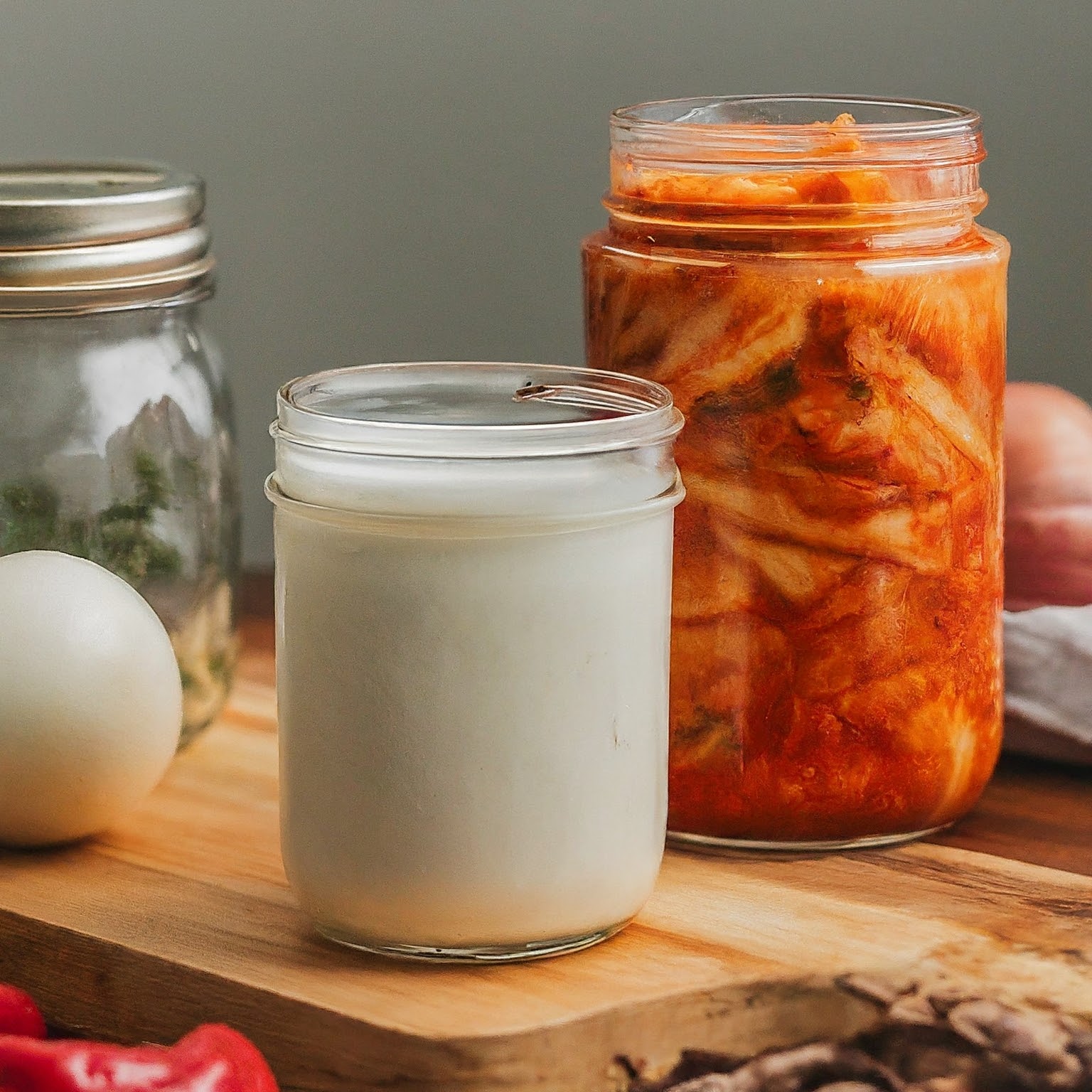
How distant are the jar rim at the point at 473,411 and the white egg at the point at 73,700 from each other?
156 millimetres

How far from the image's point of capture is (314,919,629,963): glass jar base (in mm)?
688

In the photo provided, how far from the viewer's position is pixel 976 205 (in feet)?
2.66

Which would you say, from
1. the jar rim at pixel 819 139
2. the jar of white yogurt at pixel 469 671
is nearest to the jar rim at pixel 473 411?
the jar of white yogurt at pixel 469 671

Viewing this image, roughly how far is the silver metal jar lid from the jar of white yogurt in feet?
0.71

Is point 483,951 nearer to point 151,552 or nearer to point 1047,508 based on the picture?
point 151,552

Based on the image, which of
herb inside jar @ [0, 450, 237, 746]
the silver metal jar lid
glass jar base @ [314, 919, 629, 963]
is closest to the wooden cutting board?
glass jar base @ [314, 919, 629, 963]

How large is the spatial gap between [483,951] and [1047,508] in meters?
0.48

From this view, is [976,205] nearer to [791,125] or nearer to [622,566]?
[791,125]

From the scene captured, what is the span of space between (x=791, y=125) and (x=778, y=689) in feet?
0.88

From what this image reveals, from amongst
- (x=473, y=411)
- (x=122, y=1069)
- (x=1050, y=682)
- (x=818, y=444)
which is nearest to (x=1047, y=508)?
(x=1050, y=682)

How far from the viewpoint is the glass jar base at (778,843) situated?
821 mm

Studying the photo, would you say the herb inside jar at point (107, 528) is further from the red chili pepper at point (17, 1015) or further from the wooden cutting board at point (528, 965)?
the red chili pepper at point (17, 1015)

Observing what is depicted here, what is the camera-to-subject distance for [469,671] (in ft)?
2.16

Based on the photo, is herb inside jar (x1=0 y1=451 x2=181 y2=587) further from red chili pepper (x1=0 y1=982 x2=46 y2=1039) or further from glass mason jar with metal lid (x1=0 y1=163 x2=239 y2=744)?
red chili pepper (x1=0 y1=982 x2=46 y2=1039)
